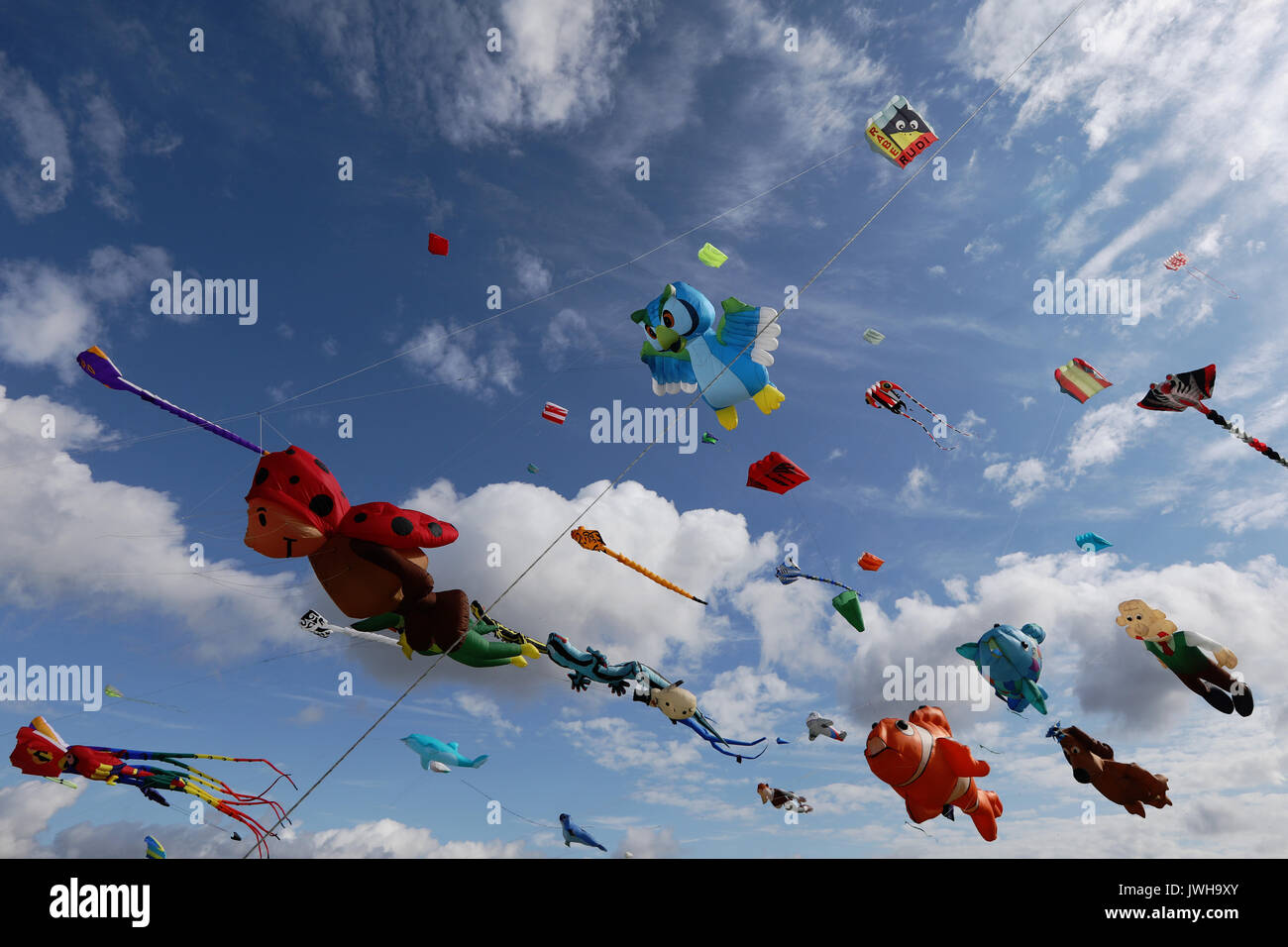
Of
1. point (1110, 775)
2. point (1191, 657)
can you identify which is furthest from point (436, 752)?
point (1191, 657)

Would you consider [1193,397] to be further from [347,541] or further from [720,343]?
[347,541]

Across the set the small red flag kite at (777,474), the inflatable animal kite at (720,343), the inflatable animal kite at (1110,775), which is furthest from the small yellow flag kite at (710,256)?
the inflatable animal kite at (1110,775)

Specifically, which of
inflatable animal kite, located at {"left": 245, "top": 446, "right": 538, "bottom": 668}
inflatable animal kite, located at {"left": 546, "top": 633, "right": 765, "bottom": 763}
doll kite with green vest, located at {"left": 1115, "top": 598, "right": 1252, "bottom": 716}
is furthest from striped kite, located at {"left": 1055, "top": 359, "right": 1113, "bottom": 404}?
inflatable animal kite, located at {"left": 245, "top": 446, "right": 538, "bottom": 668}

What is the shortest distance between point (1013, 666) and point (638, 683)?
27.9ft

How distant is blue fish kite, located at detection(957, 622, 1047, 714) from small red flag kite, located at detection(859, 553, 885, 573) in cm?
278

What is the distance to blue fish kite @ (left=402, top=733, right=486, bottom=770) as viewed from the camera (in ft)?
45.7

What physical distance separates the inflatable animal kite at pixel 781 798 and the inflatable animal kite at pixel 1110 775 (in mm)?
6240

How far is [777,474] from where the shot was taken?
1413 centimetres

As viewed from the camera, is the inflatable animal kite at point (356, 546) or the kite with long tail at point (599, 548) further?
the kite with long tail at point (599, 548)

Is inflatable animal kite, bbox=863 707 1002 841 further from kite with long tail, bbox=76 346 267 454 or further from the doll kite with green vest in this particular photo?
kite with long tail, bbox=76 346 267 454

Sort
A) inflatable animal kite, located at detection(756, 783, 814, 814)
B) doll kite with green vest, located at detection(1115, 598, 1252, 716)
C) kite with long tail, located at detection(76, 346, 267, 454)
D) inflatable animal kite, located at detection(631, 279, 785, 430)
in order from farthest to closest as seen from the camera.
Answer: inflatable animal kite, located at detection(756, 783, 814, 814) < inflatable animal kite, located at detection(631, 279, 785, 430) < doll kite with green vest, located at detection(1115, 598, 1252, 716) < kite with long tail, located at detection(76, 346, 267, 454)

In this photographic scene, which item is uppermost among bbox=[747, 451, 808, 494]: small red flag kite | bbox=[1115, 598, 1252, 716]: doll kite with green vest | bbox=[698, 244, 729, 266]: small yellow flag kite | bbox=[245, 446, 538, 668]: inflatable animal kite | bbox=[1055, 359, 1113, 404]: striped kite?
bbox=[698, 244, 729, 266]: small yellow flag kite

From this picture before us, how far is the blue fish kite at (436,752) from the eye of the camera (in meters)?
13.9

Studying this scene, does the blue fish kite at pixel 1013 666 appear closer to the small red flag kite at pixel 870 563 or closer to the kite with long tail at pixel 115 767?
the small red flag kite at pixel 870 563
